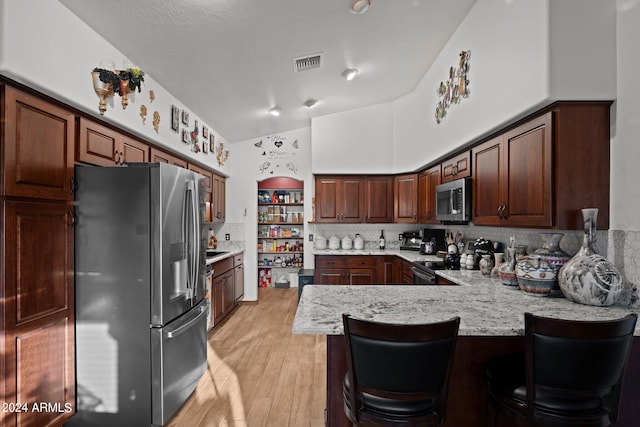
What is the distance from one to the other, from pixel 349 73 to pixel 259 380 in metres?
3.24

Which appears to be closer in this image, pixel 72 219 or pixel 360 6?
pixel 72 219

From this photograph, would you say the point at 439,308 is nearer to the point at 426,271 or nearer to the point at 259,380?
the point at 426,271

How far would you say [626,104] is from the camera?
1.82 m

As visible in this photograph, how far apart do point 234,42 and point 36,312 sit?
7.43 ft

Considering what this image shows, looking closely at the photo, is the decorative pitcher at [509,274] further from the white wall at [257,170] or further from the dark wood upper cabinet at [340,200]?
the white wall at [257,170]

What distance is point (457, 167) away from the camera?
130 inches

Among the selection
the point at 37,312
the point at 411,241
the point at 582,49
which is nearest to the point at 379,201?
the point at 411,241

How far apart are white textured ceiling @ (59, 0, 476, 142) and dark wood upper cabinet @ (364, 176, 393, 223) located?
4.87ft

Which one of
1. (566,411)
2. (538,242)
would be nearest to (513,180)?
(538,242)

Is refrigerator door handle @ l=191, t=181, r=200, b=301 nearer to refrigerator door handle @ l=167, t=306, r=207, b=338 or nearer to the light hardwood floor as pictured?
refrigerator door handle @ l=167, t=306, r=207, b=338

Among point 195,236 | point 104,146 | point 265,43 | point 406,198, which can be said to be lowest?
point 195,236

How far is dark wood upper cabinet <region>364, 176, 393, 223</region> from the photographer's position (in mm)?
5262

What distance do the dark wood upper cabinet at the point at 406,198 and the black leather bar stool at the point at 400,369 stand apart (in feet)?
12.1

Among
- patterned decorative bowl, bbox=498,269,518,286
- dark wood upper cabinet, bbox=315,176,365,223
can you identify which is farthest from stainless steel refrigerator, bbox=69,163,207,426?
dark wood upper cabinet, bbox=315,176,365,223
